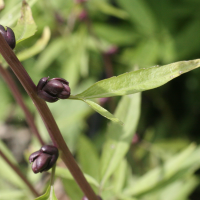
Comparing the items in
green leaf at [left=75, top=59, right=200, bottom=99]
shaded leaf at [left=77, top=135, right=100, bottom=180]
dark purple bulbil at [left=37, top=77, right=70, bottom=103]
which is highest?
dark purple bulbil at [left=37, top=77, right=70, bottom=103]

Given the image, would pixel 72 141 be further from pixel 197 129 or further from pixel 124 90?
pixel 124 90

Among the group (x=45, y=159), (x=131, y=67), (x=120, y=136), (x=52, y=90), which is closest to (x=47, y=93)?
(x=52, y=90)

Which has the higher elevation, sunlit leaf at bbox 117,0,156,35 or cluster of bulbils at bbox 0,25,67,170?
cluster of bulbils at bbox 0,25,67,170

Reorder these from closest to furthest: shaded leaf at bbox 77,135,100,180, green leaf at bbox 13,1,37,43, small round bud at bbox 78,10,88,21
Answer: green leaf at bbox 13,1,37,43
shaded leaf at bbox 77,135,100,180
small round bud at bbox 78,10,88,21

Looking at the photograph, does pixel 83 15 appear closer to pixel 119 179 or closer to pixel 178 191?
pixel 119 179

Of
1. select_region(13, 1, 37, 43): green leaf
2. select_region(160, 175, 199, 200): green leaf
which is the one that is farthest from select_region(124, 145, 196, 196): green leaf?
select_region(13, 1, 37, 43): green leaf

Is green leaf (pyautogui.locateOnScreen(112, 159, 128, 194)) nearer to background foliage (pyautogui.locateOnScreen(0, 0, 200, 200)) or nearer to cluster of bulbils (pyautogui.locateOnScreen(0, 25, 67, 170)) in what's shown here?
background foliage (pyautogui.locateOnScreen(0, 0, 200, 200))

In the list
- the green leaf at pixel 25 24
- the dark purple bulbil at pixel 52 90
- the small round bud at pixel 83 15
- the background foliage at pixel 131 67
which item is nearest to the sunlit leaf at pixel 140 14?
Answer: the background foliage at pixel 131 67
